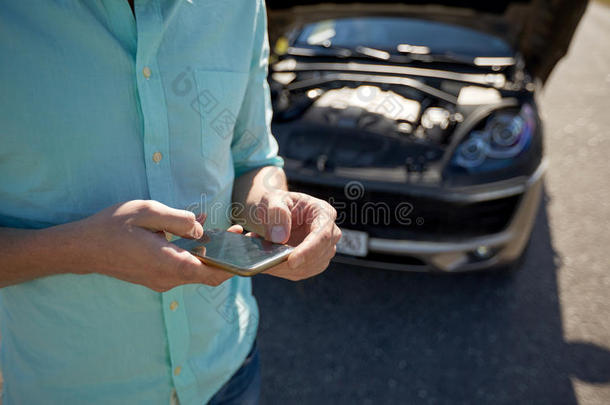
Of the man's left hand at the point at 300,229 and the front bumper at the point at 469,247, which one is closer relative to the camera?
the man's left hand at the point at 300,229

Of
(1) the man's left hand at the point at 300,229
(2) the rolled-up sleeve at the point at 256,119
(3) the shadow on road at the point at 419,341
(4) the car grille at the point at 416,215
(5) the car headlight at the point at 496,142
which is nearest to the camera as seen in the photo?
(1) the man's left hand at the point at 300,229

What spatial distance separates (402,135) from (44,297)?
6.95 ft

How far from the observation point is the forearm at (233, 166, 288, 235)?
0.97 m

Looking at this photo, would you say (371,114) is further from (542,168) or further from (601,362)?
(601,362)

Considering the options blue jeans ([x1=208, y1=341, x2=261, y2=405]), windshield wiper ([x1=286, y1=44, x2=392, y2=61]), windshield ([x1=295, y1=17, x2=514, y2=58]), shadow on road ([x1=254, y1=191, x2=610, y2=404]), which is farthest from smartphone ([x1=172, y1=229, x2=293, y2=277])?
windshield ([x1=295, y1=17, x2=514, y2=58])

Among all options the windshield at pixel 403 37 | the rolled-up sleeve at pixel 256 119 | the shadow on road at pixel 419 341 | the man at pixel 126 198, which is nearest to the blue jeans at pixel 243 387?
the man at pixel 126 198

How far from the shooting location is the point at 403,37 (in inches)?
127

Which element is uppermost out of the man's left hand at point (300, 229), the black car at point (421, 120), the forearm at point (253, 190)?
the man's left hand at point (300, 229)

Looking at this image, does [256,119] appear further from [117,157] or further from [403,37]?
[403,37]

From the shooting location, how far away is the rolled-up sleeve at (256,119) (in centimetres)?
96

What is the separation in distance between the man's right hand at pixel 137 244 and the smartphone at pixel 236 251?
4cm

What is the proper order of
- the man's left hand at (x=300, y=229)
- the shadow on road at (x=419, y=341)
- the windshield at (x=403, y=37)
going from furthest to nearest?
the windshield at (x=403, y=37) < the shadow on road at (x=419, y=341) < the man's left hand at (x=300, y=229)

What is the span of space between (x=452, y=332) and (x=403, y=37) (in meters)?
2.07

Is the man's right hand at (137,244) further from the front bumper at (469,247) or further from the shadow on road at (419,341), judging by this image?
the front bumper at (469,247)
